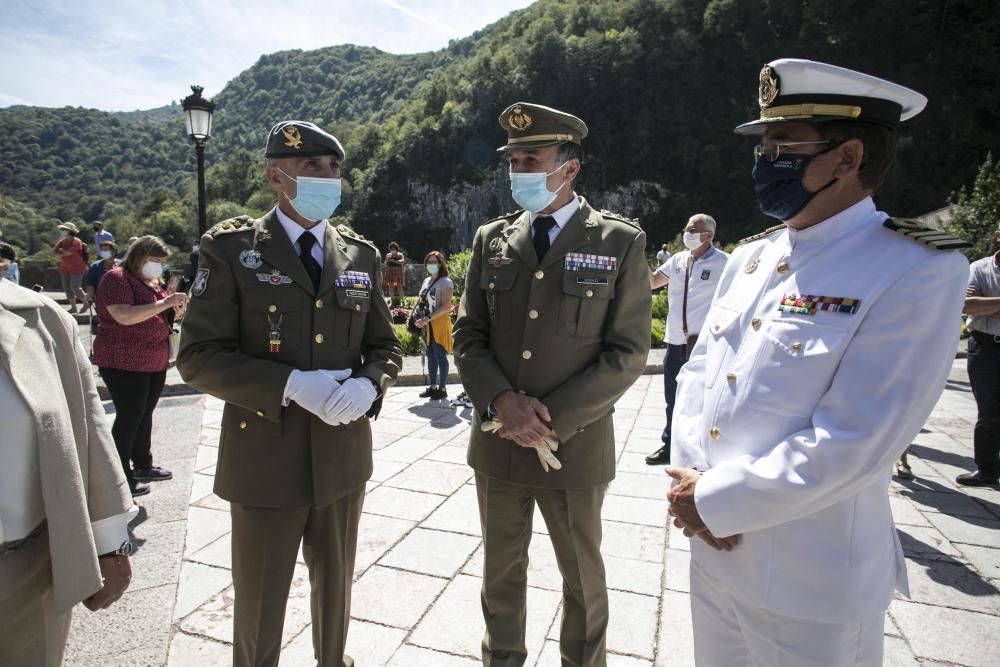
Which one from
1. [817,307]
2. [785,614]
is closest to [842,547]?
[785,614]

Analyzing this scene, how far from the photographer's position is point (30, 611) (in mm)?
1457

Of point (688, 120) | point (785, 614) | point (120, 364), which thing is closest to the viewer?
point (785, 614)

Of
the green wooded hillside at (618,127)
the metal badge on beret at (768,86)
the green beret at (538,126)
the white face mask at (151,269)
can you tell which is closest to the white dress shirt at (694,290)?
the green beret at (538,126)

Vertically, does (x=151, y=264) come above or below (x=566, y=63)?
below

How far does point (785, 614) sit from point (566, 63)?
85420 millimetres

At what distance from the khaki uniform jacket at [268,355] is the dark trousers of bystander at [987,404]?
498 centimetres

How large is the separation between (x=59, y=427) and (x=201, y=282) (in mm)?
819

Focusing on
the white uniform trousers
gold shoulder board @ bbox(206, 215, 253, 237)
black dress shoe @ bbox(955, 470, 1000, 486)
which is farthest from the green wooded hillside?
gold shoulder board @ bbox(206, 215, 253, 237)

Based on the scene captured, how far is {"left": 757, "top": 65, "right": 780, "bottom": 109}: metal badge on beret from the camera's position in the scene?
5.29ft

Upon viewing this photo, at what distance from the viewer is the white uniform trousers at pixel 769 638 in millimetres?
1439

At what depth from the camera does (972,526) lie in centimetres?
395

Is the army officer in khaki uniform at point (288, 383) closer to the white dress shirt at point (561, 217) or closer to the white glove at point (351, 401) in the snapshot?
the white glove at point (351, 401)

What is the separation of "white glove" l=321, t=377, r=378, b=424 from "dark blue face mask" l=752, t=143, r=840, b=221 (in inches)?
58.7

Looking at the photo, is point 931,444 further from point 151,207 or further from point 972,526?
point 151,207
